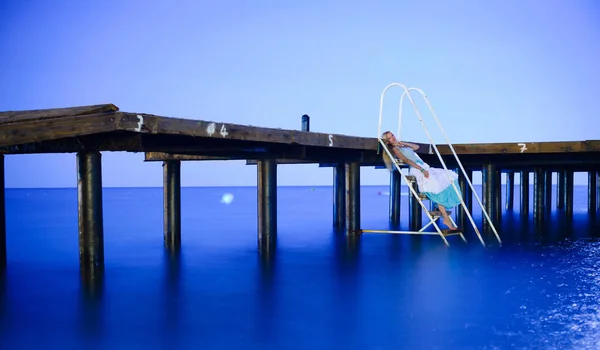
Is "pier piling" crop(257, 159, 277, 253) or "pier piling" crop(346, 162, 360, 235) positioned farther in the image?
"pier piling" crop(346, 162, 360, 235)

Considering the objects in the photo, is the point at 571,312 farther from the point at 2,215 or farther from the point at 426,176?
the point at 2,215

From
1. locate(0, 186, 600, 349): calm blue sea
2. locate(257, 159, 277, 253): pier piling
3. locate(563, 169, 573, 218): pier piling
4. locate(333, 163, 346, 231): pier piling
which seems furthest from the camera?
locate(563, 169, 573, 218): pier piling

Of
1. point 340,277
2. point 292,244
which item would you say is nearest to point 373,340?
point 340,277

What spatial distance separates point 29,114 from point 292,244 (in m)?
7.49

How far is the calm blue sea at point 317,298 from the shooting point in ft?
17.8

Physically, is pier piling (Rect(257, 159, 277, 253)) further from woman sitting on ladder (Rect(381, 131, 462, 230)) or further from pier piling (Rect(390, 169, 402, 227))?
pier piling (Rect(390, 169, 402, 227))

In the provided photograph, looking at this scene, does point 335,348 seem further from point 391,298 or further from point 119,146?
point 119,146

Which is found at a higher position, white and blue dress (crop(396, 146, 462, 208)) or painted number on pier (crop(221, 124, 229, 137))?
painted number on pier (crop(221, 124, 229, 137))

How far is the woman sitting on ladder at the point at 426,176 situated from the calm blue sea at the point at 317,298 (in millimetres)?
1016

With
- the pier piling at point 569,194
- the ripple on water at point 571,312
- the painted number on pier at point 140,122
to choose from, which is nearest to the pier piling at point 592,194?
the pier piling at point 569,194

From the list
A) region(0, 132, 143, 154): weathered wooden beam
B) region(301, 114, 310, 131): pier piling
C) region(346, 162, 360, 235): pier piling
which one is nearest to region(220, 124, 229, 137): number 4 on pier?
region(0, 132, 143, 154): weathered wooden beam

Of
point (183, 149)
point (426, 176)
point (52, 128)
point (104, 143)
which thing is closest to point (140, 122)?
point (52, 128)

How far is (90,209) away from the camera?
7395 mm

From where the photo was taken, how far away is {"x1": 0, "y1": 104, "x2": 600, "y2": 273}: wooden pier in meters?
5.95
